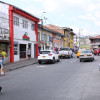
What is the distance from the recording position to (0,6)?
21078 mm

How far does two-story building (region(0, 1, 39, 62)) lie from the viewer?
69.3 ft

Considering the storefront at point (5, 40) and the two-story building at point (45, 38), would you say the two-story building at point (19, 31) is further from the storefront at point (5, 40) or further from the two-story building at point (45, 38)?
the two-story building at point (45, 38)

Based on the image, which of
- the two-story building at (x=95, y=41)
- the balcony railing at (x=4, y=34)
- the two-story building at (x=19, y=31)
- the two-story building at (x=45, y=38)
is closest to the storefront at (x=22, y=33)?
the two-story building at (x=19, y=31)

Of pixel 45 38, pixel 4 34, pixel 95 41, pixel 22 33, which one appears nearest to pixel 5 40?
pixel 4 34

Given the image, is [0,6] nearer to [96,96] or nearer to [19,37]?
[19,37]

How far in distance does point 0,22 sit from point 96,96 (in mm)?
16205

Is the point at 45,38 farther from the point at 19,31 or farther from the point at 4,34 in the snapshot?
the point at 4,34

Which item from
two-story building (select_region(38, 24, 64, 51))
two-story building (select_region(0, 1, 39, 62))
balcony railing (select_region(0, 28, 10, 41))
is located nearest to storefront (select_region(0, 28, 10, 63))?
balcony railing (select_region(0, 28, 10, 41))

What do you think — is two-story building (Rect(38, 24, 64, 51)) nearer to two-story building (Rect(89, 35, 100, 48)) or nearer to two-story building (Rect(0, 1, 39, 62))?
two-story building (Rect(0, 1, 39, 62))

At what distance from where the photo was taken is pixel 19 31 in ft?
77.6

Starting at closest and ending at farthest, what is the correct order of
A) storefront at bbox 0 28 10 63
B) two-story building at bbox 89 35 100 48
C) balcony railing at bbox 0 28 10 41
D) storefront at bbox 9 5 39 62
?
balcony railing at bbox 0 28 10 41 → storefront at bbox 0 28 10 63 → storefront at bbox 9 5 39 62 → two-story building at bbox 89 35 100 48

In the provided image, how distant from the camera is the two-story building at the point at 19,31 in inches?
832

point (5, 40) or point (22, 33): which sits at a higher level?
point (22, 33)

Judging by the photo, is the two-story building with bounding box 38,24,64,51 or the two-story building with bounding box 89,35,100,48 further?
the two-story building with bounding box 89,35,100,48
